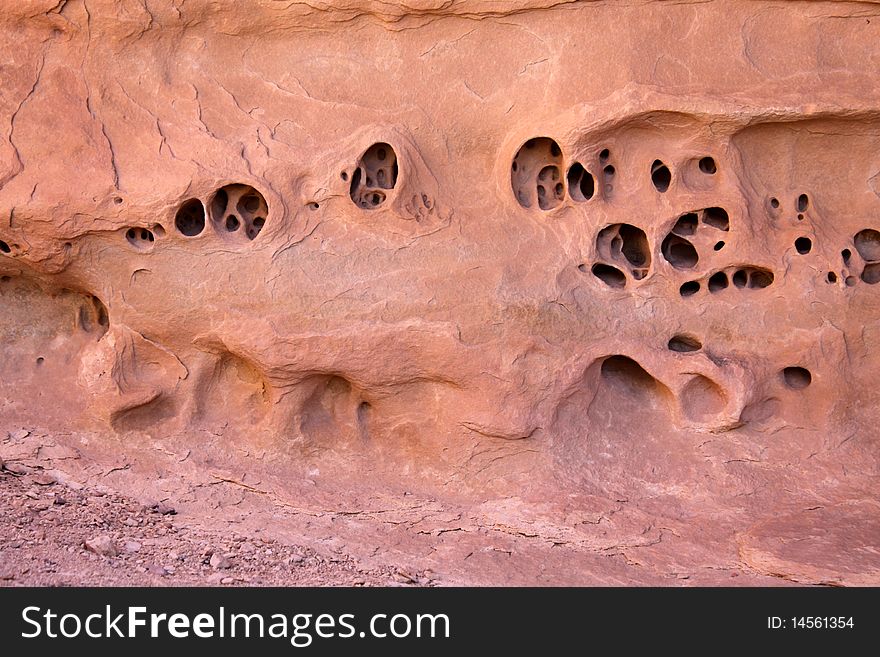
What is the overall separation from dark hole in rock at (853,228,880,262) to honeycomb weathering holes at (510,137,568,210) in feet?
4.50

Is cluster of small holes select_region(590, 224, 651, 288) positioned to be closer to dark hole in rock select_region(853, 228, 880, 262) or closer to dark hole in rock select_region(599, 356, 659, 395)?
dark hole in rock select_region(599, 356, 659, 395)

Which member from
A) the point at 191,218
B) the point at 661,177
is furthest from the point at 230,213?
the point at 661,177

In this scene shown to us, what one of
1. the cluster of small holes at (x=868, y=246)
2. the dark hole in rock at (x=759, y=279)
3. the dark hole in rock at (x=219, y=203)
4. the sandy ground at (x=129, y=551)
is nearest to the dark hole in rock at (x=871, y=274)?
the cluster of small holes at (x=868, y=246)

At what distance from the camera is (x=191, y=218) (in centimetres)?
497

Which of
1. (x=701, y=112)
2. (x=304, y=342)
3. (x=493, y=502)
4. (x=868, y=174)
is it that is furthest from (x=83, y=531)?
(x=868, y=174)

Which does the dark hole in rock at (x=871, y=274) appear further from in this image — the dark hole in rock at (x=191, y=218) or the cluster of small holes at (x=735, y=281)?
the dark hole in rock at (x=191, y=218)

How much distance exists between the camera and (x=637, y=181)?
4.93 m

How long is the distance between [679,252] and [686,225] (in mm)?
170

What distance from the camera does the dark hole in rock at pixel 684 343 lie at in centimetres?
501

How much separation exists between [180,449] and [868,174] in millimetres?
3531

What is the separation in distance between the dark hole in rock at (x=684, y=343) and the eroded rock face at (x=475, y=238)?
0.05 feet

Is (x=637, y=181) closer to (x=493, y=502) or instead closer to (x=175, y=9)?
(x=493, y=502)

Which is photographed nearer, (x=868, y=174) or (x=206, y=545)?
(x=206, y=545)

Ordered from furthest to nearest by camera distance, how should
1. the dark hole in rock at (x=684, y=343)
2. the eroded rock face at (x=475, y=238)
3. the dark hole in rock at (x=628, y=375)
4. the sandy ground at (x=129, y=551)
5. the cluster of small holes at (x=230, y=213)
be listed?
the dark hole in rock at (x=628, y=375) < the dark hole in rock at (x=684, y=343) < the cluster of small holes at (x=230, y=213) < the eroded rock face at (x=475, y=238) < the sandy ground at (x=129, y=551)
